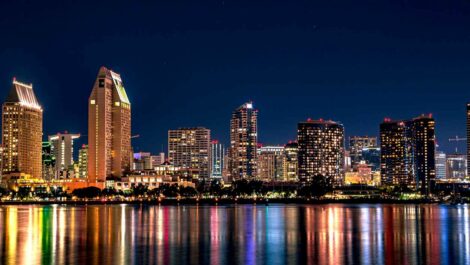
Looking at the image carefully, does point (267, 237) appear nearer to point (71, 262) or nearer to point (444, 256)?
point (444, 256)

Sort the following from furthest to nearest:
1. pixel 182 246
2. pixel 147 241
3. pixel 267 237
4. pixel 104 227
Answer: pixel 104 227
pixel 267 237
pixel 147 241
pixel 182 246

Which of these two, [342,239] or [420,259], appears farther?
[342,239]

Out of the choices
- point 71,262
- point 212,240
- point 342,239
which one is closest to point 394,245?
point 342,239

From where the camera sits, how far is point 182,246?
58.2 m

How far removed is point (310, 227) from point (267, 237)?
1490 centimetres

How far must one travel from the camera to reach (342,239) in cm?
6494

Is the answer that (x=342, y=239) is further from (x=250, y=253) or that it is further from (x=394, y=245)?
(x=250, y=253)

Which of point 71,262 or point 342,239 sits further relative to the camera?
point 342,239

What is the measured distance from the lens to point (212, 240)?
211 ft

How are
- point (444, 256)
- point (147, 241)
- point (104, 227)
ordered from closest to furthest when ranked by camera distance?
point (444, 256), point (147, 241), point (104, 227)

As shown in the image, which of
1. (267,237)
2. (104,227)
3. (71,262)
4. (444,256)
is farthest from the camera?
(104,227)

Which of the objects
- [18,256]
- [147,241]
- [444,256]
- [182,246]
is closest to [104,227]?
[147,241]

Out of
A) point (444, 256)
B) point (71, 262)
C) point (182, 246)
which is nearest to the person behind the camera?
point (71, 262)

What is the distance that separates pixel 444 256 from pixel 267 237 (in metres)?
20.6
